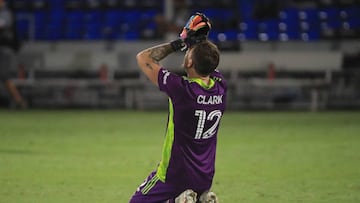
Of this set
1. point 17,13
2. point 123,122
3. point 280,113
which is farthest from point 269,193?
point 17,13

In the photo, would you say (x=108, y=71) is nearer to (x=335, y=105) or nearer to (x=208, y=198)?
(x=335, y=105)

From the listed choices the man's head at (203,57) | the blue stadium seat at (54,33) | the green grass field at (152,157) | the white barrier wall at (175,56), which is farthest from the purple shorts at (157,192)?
the blue stadium seat at (54,33)

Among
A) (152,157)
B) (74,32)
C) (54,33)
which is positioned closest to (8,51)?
(54,33)

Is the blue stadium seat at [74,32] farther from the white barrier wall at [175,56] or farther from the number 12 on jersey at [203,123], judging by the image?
the number 12 on jersey at [203,123]

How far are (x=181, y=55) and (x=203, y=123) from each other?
1814 cm

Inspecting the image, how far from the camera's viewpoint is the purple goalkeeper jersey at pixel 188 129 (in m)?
6.07

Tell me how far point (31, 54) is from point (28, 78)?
3.26 feet

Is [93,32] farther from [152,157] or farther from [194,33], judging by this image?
[194,33]

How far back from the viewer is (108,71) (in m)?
24.6

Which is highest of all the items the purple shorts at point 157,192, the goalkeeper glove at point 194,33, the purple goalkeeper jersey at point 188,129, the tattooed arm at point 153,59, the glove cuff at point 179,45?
the goalkeeper glove at point 194,33

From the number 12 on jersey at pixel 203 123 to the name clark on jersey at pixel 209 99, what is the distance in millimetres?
76

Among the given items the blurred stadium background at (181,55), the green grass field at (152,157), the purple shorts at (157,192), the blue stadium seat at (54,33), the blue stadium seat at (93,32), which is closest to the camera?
the purple shorts at (157,192)

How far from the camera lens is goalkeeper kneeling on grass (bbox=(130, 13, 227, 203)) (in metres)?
6.04

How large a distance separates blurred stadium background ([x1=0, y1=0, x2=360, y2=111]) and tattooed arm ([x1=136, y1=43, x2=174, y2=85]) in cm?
1669
